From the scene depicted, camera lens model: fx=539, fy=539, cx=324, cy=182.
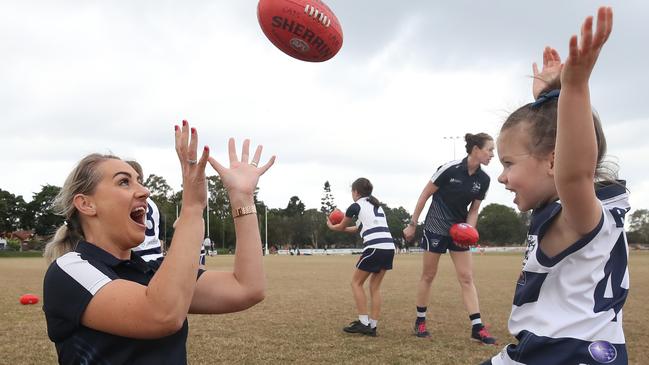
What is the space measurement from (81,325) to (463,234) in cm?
574

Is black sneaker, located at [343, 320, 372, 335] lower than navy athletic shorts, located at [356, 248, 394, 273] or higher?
lower

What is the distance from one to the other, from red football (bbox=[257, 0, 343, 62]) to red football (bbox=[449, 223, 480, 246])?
330 cm

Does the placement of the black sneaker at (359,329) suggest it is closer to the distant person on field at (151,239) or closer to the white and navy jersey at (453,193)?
the white and navy jersey at (453,193)

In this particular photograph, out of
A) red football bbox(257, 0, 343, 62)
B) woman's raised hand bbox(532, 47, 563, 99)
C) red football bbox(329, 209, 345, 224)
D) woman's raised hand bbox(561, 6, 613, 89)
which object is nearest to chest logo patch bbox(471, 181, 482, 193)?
red football bbox(329, 209, 345, 224)

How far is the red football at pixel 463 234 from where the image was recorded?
279 inches

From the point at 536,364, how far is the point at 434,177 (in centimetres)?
559

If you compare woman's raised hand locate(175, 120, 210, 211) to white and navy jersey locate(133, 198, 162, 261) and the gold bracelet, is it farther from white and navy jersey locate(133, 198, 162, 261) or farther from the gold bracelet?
white and navy jersey locate(133, 198, 162, 261)

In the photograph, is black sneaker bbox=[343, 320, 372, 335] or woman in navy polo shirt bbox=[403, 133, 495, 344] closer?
black sneaker bbox=[343, 320, 372, 335]

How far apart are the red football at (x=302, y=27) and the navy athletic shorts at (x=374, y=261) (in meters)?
3.55

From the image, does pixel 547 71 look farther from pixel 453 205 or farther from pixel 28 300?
pixel 28 300

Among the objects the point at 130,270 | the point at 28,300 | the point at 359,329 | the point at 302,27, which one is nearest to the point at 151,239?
the point at 359,329

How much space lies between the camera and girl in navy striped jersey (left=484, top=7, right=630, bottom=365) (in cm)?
202

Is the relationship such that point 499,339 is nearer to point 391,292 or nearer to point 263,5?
point 263,5

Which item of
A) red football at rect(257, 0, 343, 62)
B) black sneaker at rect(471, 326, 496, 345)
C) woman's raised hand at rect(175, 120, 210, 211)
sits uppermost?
red football at rect(257, 0, 343, 62)
